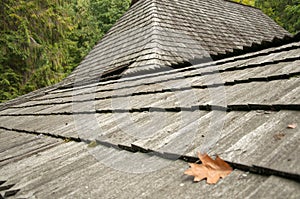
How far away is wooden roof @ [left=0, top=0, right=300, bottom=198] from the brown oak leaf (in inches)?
0.9

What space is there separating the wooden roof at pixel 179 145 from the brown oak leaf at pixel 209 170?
2cm

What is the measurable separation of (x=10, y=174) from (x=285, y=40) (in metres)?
2.52

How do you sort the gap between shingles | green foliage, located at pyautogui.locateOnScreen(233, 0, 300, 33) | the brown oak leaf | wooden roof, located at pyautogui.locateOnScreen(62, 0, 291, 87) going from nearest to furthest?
the gap between shingles, the brown oak leaf, wooden roof, located at pyautogui.locateOnScreen(62, 0, 291, 87), green foliage, located at pyautogui.locateOnScreen(233, 0, 300, 33)

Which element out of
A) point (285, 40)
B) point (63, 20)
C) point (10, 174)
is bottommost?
point (10, 174)

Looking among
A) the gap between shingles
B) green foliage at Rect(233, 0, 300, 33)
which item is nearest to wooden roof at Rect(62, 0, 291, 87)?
the gap between shingles

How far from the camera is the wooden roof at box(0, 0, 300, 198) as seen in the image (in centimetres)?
77

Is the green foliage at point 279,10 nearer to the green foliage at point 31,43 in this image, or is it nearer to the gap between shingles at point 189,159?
the green foliage at point 31,43

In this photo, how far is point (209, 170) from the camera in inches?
33.8

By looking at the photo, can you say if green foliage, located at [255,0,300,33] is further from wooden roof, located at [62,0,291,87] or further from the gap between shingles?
the gap between shingles

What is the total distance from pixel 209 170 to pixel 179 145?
0.28m

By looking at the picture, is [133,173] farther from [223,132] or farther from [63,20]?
[63,20]

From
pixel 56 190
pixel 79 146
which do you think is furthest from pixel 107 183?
pixel 79 146

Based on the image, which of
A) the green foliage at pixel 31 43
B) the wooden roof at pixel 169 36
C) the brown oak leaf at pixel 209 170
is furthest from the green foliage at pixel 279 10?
the brown oak leaf at pixel 209 170

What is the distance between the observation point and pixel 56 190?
109 centimetres
